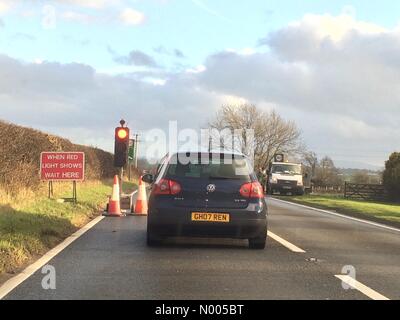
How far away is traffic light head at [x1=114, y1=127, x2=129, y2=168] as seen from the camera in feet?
55.0

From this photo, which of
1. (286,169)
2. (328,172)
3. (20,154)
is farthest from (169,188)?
(328,172)

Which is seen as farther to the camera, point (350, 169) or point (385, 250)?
point (350, 169)

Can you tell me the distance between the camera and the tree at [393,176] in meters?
41.7

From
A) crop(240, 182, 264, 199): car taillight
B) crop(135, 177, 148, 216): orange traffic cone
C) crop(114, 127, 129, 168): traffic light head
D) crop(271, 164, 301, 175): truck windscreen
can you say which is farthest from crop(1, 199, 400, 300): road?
crop(271, 164, 301, 175): truck windscreen

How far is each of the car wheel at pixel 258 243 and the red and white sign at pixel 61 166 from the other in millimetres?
8440

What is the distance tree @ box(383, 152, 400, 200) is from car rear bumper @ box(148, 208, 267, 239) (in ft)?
113

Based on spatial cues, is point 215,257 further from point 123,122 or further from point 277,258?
point 123,122

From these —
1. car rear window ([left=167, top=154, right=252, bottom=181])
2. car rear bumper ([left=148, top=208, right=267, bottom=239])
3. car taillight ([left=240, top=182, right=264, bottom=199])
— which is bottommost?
car rear bumper ([left=148, top=208, right=267, bottom=239])

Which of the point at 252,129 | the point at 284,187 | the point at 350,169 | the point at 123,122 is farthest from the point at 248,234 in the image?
the point at 350,169

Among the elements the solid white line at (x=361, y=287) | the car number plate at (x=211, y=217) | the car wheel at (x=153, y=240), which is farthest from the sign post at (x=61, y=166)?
the solid white line at (x=361, y=287)

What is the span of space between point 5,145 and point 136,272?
1163 cm

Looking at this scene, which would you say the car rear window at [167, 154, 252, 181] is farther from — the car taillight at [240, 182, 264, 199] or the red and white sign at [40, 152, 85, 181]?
the red and white sign at [40, 152, 85, 181]

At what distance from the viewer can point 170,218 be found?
9320 millimetres

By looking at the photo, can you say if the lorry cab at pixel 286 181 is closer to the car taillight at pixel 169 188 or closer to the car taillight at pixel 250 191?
the car taillight at pixel 250 191
